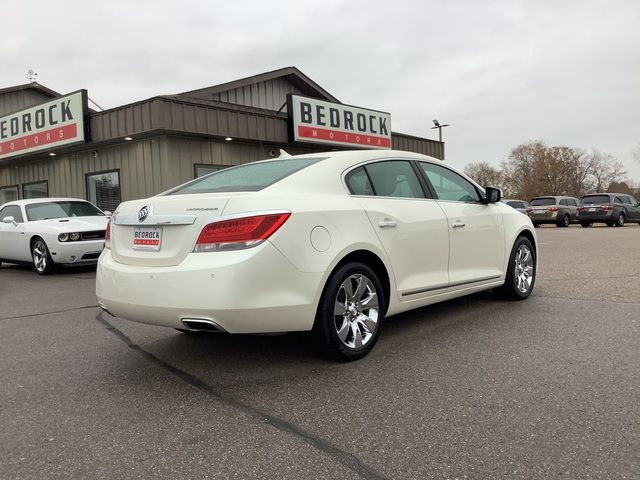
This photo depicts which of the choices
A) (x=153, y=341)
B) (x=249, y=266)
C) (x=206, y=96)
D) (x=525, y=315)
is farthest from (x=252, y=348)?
(x=206, y=96)

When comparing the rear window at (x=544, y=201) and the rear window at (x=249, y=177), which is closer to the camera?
the rear window at (x=249, y=177)

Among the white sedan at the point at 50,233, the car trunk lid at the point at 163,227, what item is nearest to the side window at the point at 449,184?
the car trunk lid at the point at 163,227

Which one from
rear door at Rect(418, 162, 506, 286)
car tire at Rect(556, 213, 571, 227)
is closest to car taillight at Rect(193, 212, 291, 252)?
rear door at Rect(418, 162, 506, 286)

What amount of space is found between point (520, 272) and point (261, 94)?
13.1 meters

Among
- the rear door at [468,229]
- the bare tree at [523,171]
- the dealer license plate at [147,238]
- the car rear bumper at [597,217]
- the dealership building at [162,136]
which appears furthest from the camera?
the bare tree at [523,171]

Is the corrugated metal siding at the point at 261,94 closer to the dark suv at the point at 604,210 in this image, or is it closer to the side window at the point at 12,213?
the side window at the point at 12,213

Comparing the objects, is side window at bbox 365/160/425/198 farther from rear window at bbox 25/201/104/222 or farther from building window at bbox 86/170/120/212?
building window at bbox 86/170/120/212

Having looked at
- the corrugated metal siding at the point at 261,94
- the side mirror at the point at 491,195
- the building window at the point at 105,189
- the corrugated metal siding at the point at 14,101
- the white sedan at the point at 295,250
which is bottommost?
the white sedan at the point at 295,250

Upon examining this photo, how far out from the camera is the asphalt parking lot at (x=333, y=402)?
2.29 meters

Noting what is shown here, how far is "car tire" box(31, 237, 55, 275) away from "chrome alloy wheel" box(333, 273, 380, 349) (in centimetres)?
721

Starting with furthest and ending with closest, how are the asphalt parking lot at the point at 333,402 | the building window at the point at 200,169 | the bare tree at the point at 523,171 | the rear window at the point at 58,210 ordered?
the bare tree at the point at 523,171 → the building window at the point at 200,169 → the rear window at the point at 58,210 → the asphalt parking lot at the point at 333,402

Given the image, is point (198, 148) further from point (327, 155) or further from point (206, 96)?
point (327, 155)

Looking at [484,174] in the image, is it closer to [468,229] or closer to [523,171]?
[523,171]

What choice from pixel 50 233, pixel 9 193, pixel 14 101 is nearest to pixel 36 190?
pixel 9 193
